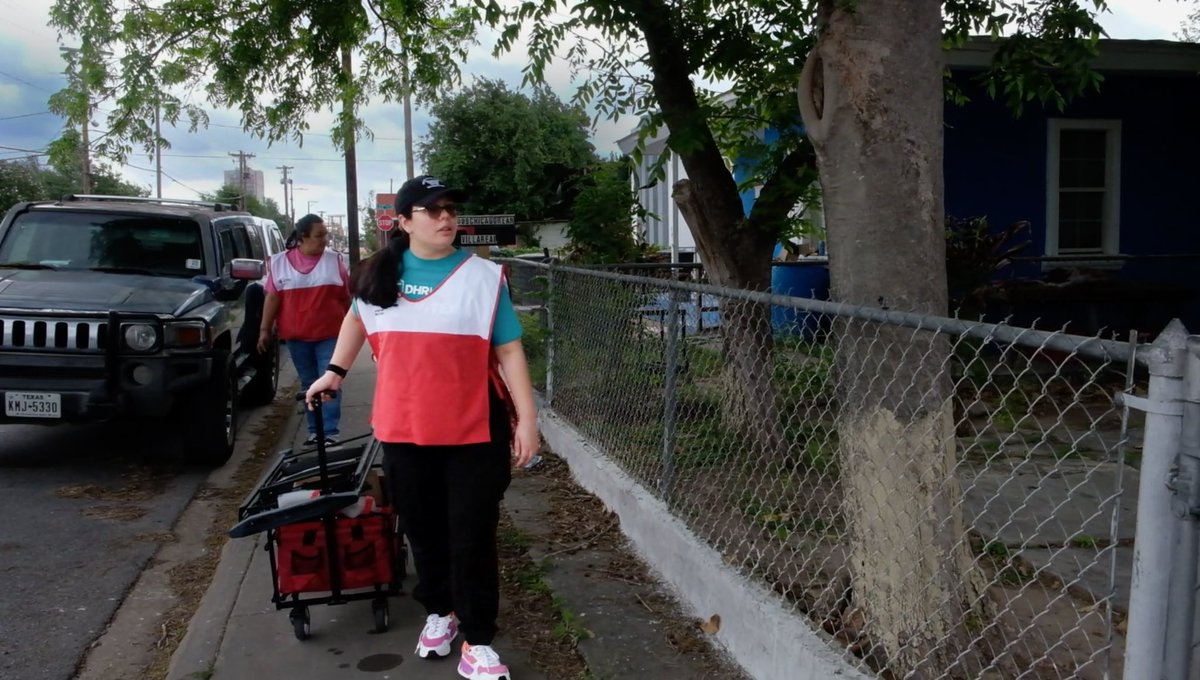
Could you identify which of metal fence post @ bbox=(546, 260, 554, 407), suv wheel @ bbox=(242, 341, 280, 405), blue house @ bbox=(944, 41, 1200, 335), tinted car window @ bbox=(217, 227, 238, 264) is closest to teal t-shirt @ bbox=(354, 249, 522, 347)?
metal fence post @ bbox=(546, 260, 554, 407)

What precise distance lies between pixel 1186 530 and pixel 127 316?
20.9ft

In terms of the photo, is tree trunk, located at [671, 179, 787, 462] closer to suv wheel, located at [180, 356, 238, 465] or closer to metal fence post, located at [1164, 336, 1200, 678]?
metal fence post, located at [1164, 336, 1200, 678]

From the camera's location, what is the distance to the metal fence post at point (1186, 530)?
1927 mm

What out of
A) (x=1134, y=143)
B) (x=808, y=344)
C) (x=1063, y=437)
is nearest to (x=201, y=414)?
(x=808, y=344)

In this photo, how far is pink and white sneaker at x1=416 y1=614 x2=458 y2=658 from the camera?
4027mm

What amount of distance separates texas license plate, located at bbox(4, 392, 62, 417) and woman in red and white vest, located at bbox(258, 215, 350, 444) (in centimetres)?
142

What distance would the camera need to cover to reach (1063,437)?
722 cm

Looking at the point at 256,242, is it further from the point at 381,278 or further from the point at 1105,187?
the point at 1105,187

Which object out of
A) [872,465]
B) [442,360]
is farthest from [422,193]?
[872,465]

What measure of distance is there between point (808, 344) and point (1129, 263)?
853 cm

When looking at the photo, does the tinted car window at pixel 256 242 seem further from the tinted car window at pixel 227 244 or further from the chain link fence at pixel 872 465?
the chain link fence at pixel 872 465

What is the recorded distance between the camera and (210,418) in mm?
7324

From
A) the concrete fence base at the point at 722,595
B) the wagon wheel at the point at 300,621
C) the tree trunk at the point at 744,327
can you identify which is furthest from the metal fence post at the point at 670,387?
the wagon wheel at the point at 300,621

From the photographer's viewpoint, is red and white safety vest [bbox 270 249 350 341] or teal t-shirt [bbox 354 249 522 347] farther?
red and white safety vest [bbox 270 249 350 341]
